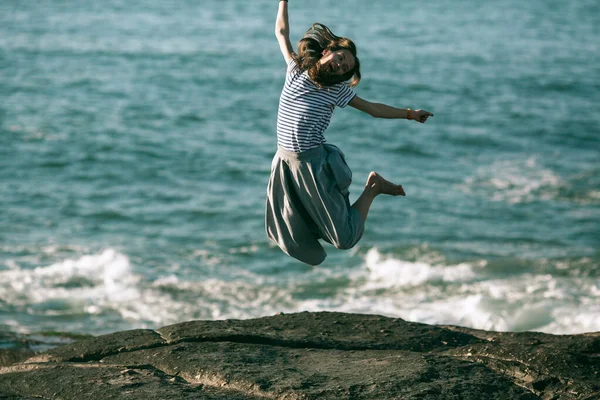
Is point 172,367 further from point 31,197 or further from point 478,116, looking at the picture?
point 478,116

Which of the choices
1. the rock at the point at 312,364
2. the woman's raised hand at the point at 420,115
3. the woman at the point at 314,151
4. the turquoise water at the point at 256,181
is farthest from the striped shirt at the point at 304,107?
the turquoise water at the point at 256,181

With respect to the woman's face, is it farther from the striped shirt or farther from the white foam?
the white foam

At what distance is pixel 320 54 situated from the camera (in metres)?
6.73

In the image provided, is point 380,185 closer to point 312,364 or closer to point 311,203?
point 311,203

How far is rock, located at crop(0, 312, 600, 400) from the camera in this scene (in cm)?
629

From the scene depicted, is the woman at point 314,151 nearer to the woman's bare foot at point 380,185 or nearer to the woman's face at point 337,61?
the woman's face at point 337,61

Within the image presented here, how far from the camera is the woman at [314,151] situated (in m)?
6.74

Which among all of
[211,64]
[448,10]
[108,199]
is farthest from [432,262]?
[448,10]

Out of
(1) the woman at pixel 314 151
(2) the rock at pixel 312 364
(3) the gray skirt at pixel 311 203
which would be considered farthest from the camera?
(3) the gray skirt at pixel 311 203

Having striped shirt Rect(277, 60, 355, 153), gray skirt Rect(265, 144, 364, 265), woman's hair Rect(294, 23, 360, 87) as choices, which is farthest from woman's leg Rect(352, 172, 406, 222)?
woman's hair Rect(294, 23, 360, 87)

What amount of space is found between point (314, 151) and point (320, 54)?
2.48 ft

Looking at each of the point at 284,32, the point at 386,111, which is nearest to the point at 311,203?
the point at 386,111

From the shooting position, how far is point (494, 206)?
62.8 feet

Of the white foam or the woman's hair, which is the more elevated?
the woman's hair
